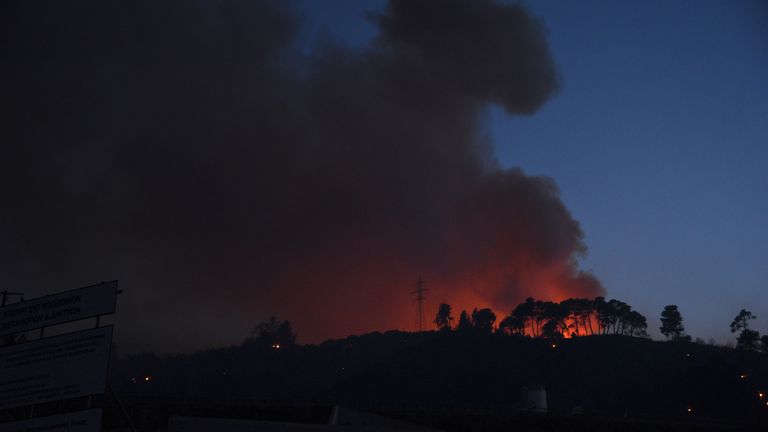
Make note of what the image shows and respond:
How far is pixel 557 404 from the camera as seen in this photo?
102188 mm

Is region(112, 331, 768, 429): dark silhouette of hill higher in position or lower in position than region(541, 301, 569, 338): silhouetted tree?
lower

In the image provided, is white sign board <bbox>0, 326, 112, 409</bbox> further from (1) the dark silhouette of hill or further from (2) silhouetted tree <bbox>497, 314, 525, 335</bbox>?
(2) silhouetted tree <bbox>497, 314, 525, 335</bbox>

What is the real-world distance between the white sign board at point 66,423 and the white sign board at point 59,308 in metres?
3.24

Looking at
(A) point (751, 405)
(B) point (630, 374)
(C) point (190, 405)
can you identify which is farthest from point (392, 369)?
(C) point (190, 405)

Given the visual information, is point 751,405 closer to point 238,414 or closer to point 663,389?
point 663,389

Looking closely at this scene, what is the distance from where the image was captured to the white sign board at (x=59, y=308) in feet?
66.7

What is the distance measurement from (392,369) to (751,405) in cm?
7850

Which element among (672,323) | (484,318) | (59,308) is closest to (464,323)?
(484,318)

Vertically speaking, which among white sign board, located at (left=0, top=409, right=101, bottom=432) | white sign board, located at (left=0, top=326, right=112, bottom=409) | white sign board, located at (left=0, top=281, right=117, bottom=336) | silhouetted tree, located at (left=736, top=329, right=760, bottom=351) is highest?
silhouetted tree, located at (left=736, top=329, right=760, bottom=351)

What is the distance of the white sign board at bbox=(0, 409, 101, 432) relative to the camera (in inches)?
746

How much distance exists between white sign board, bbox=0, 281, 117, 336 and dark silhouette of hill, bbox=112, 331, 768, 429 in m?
48.3

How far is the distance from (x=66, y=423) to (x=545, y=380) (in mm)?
110373

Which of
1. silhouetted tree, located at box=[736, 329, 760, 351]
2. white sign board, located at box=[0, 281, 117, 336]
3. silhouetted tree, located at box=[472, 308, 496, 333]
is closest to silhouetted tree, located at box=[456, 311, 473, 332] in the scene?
silhouetted tree, located at box=[472, 308, 496, 333]

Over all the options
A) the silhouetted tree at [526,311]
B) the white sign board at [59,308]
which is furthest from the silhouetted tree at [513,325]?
the white sign board at [59,308]
